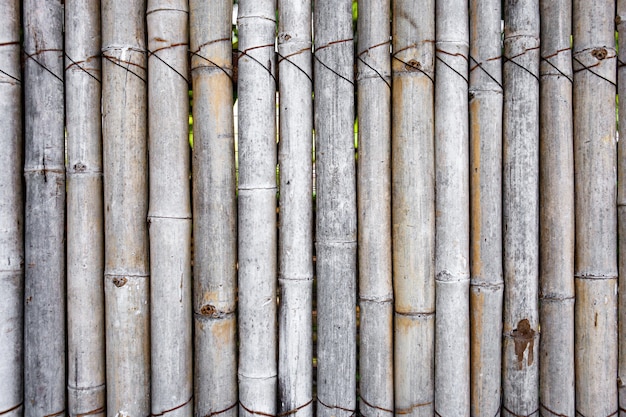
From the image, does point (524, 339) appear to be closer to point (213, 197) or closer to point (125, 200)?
point (213, 197)

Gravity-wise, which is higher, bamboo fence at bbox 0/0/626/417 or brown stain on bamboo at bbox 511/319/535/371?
bamboo fence at bbox 0/0/626/417

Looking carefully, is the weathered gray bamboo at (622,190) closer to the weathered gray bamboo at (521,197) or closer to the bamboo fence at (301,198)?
the bamboo fence at (301,198)

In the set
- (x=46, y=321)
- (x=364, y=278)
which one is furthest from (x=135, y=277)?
(x=364, y=278)

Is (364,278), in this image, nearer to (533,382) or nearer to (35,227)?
(533,382)

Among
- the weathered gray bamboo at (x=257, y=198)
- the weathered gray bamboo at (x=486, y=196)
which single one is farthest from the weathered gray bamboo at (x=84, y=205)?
the weathered gray bamboo at (x=486, y=196)

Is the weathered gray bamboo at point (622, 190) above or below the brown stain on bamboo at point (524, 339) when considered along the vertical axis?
above

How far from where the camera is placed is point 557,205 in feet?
6.75

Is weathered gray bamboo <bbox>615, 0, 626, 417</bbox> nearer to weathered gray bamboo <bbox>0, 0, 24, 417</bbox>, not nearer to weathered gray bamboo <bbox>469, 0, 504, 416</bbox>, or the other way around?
weathered gray bamboo <bbox>469, 0, 504, 416</bbox>

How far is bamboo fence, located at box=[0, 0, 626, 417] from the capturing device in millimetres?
2037

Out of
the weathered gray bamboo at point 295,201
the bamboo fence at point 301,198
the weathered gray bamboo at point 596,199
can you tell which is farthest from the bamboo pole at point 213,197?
the weathered gray bamboo at point 596,199

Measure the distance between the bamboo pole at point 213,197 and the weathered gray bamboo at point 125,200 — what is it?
24cm

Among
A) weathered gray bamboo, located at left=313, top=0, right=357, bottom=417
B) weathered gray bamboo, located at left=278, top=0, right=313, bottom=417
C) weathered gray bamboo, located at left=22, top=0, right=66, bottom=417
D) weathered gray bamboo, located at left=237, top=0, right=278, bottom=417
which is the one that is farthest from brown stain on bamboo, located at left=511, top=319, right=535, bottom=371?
weathered gray bamboo, located at left=22, top=0, right=66, bottom=417

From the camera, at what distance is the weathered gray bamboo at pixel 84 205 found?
204 cm

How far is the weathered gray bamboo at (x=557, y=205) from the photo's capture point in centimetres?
205
